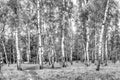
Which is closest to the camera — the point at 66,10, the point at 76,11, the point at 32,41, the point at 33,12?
the point at 66,10

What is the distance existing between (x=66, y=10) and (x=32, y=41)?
34675mm

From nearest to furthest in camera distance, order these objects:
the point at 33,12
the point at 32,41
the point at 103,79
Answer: the point at 103,79, the point at 33,12, the point at 32,41

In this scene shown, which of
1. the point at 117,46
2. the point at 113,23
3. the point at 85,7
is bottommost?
the point at 117,46

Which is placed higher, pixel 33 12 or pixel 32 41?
pixel 33 12

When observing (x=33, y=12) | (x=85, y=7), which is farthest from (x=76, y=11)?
(x=33, y=12)

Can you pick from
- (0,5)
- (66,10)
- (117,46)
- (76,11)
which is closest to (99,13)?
(76,11)

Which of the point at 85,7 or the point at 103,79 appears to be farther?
the point at 85,7

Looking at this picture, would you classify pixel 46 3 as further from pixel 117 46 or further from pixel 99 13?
pixel 117 46

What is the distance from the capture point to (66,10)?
20797mm

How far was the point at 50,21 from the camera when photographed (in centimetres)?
2530

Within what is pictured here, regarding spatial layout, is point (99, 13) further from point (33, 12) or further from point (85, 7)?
point (33, 12)

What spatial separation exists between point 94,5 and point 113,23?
431 inches

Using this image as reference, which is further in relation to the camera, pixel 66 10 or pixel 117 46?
pixel 117 46

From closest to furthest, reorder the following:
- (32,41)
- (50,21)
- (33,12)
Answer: (50,21)
(33,12)
(32,41)
